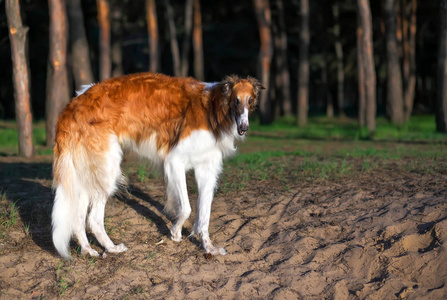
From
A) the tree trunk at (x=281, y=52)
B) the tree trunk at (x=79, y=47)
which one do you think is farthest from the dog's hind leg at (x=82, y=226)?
the tree trunk at (x=281, y=52)

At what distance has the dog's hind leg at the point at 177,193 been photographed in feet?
20.0

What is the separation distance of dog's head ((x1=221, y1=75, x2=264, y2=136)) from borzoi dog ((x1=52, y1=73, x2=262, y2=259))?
0.01 metres

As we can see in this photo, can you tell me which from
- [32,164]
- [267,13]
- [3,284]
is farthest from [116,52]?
[3,284]

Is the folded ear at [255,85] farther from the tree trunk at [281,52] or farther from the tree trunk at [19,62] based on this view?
the tree trunk at [281,52]

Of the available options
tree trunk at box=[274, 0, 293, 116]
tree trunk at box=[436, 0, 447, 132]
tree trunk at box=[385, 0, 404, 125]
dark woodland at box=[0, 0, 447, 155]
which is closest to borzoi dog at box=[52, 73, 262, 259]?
dark woodland at box=[0, 0, 447, 155]

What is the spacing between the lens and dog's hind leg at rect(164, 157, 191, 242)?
20.0ft

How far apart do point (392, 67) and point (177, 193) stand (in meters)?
16.7

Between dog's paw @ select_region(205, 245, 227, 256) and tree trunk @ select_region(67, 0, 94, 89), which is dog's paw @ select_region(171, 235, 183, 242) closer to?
dog's paw @ select_region(205, 245, 227, 256)

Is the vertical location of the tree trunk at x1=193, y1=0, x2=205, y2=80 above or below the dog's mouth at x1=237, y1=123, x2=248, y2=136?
above

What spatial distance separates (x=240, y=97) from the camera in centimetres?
585

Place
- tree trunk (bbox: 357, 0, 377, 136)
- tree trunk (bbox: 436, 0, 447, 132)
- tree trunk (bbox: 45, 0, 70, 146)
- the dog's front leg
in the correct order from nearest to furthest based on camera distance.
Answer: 1. the dog's front leg
2. tree trunk (bbox: 45, 0, 70, 146)
3. tree trunk (bbox: 436, 0, 447, 132)
4. tree trunk (bbox: 357, 0, 377, 136)

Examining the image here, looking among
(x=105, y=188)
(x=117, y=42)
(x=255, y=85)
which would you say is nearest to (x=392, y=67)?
(x=117, y=42)

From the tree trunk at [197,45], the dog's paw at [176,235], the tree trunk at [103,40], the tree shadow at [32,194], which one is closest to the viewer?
the dog's paw at [176,235]

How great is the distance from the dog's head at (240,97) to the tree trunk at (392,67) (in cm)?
1594
